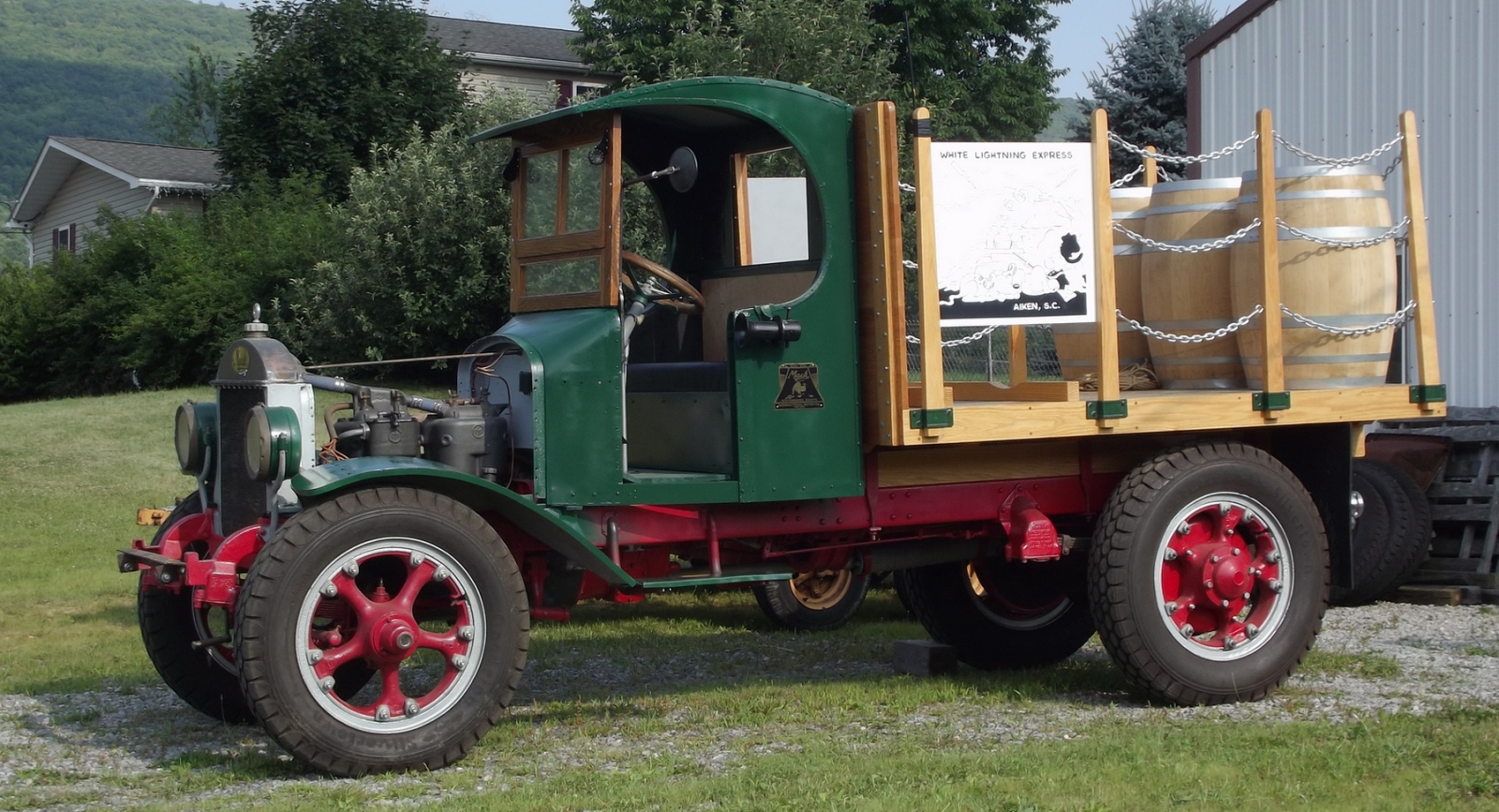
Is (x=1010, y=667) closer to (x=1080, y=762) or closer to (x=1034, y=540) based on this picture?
(x=1034, y=540)

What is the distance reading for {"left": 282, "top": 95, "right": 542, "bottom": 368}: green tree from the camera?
2108 centimetres

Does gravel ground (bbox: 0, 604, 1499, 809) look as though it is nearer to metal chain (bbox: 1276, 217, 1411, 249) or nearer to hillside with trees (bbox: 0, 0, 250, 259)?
metal chain (bbox: 1276, 217, 1411, 249)

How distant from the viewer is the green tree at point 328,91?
87.9 ft

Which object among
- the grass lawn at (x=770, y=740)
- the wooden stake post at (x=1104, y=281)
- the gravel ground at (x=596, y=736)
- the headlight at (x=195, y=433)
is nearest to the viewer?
the grass lawn at (x=770, y=740)

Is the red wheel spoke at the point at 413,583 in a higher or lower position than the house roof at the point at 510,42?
lower

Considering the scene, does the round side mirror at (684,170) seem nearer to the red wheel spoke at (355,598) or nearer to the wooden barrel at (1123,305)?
the red wheel spoke at (355,598)

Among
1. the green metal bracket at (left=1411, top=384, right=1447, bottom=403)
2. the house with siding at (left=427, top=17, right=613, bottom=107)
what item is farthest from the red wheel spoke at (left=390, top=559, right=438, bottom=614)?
the house with siding at (left=427, top=17, right=613, bottom=107)

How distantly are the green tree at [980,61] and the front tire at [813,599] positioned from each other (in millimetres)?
21865

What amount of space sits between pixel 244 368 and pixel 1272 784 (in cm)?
395

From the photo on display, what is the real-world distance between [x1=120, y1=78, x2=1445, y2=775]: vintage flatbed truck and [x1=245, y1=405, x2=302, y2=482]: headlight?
14mm

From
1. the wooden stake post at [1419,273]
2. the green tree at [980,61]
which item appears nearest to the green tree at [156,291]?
the green tree at [980,61]

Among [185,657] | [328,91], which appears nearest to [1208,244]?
[185,657]

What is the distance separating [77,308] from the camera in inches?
1071

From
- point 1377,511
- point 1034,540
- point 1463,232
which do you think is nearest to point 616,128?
point 1034,540
